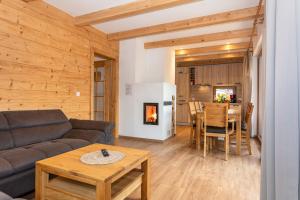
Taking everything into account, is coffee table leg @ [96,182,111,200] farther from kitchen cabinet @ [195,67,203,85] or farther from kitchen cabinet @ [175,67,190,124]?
kitchen cabinet @ [195,67,203,85]

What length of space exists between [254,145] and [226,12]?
9.71 ft

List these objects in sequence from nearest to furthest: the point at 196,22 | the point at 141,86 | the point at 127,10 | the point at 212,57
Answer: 1. the point at 127,10
2. the point at 196,22
3. the point at 141,86
4. the point at 212,57

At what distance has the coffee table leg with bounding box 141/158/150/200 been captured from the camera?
1860 millimetres

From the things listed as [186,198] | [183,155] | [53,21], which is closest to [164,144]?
[183,155]

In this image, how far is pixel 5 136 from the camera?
7.32 ft

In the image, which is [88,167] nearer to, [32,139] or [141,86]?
[32,139]

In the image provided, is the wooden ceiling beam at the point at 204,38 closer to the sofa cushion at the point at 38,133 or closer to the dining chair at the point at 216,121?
the dining chair at the point at 216,121

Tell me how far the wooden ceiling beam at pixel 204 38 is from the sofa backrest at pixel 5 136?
12.8 feet

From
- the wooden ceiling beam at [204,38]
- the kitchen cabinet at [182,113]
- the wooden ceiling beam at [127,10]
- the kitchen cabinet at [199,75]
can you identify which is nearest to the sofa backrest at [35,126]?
the wooden ceiling beam at [127,10]

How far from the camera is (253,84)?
17.0 feet

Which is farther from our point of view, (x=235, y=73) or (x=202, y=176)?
(x=235, y=73)

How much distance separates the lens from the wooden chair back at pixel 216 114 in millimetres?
3279

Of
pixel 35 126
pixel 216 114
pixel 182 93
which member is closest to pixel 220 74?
pixel 182 93

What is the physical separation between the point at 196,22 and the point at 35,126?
330 cm
